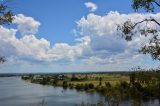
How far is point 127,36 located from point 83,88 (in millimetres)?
119873

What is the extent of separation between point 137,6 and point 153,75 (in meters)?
3.17

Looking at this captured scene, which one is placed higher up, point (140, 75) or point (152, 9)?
point (152, 9)

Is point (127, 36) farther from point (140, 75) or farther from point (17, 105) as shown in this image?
point (17, 105)

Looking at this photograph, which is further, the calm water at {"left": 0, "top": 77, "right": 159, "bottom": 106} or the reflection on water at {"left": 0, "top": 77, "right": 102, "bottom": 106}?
the reflection on water at {"left": 0, "top": 77, "right": 102, "bottom": 106}

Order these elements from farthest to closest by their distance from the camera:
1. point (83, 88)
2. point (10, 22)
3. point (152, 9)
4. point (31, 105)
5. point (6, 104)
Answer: point (83, 88) → point (6, 104) → point (31, 105) → point (152, 9) → point (10, 22)

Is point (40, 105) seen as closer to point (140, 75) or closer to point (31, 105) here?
point (140, 75)

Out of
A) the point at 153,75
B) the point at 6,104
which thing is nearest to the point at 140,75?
the point at 153,75

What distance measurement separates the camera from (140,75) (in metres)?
15.2

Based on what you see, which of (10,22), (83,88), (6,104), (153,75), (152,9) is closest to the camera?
(10,22)

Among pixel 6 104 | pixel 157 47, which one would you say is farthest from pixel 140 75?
pixel 6 104

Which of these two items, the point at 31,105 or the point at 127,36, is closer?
the point at 127,36

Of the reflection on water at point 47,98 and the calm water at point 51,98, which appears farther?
the reflection on water at point 47,98

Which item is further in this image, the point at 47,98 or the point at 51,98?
the point at 47,98

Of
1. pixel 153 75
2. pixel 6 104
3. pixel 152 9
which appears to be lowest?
pixel 6 104
